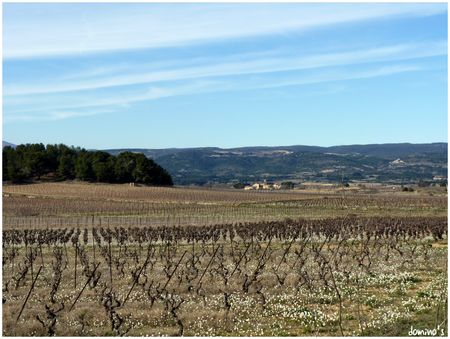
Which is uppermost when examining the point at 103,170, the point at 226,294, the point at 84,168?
the point at 84,168

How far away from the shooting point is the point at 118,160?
8475cm

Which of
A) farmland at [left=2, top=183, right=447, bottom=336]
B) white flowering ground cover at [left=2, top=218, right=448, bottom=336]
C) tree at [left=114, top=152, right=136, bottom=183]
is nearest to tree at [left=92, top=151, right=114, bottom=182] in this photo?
tree at [left=114, top=152, right=136, bottom=183]

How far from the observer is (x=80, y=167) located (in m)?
83.4

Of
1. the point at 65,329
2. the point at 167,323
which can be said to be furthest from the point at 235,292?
the point at 65,329

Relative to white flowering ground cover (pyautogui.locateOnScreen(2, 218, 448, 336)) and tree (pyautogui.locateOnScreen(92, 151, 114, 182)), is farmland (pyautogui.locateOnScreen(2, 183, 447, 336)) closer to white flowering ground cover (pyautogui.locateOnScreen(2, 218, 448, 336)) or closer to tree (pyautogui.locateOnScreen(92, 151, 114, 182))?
white flowering ground cover (pyautogui.locateOnScreen(2, 218, 448, 336))

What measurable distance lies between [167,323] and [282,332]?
2.27 m

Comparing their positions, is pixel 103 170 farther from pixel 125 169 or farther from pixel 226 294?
pixel 226 294

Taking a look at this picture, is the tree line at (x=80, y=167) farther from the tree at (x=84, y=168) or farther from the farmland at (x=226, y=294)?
the farmland at (x=226, y=294)

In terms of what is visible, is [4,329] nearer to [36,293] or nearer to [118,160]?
[36,293]

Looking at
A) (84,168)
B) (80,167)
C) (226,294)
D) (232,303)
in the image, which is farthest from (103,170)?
(226,294)

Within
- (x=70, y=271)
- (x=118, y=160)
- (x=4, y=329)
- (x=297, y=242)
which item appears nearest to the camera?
(x=4, y=329)

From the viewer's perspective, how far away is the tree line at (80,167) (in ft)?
271

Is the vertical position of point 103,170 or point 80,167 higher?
point 80,167

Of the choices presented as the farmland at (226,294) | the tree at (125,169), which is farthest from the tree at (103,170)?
the farmland at (226,294)
